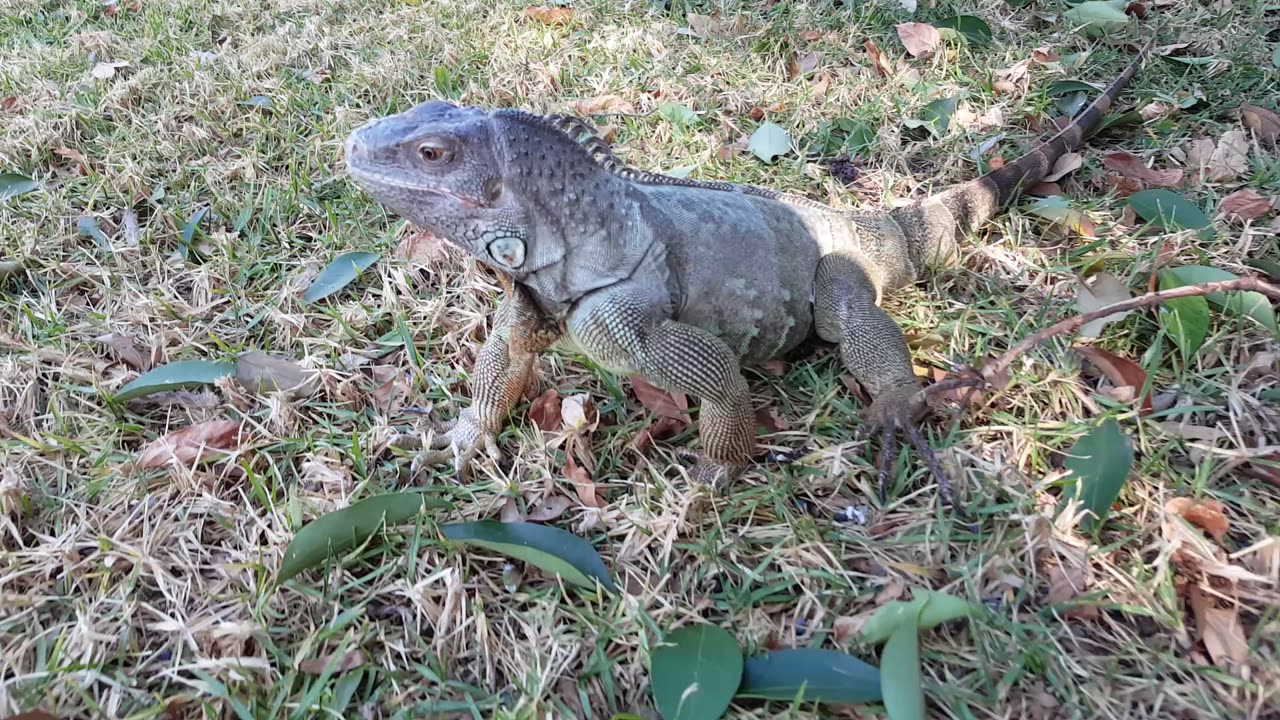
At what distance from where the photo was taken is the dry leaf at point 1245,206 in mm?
3035

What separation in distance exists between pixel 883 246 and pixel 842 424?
761mm

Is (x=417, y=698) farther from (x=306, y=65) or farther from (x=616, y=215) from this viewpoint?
(x=306, y=65)

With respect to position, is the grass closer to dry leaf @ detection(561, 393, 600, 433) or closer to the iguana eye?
dry leaf @ detection(561, 393, 600, 433)

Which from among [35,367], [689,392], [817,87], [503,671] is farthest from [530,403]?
[817,87]

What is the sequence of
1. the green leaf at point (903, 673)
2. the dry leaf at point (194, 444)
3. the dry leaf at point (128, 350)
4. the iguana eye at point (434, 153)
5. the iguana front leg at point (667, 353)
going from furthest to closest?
the dry leaf at point (128, 350)
the dry leaf at point (194, 444)
the iguana front leg at point (667, 353)
the iguana eye at point (434, 153)
the green leaf at point (903, 673)

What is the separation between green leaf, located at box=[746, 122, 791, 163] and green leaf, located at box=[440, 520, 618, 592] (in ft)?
7.79

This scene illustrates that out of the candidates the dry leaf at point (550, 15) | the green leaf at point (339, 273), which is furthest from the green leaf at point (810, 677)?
the dry leaf at point (550, 15)

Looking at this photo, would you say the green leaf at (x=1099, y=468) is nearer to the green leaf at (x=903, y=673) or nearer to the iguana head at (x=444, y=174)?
the green leaf at (x=903, y=673)

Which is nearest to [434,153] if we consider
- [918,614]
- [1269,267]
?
[918,614]

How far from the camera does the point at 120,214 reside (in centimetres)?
374

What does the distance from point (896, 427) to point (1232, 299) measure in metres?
1.25

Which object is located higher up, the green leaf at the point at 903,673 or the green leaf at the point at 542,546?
the green leaf at the point at 903,673

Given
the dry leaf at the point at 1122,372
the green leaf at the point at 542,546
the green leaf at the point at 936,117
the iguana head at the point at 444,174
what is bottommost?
the green leaf at the point at 542,546

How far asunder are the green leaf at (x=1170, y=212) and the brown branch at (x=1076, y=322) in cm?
77
